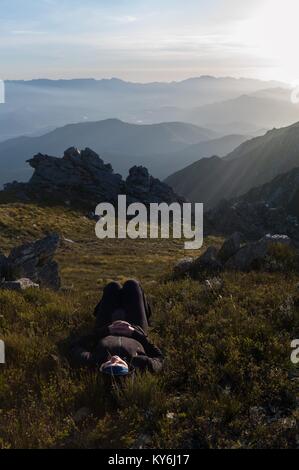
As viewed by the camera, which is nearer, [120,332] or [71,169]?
[120,332]

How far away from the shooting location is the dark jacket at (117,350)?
288 inches

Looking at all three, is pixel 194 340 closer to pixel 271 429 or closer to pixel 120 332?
pixel 120 332

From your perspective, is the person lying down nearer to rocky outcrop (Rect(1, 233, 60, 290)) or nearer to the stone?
→ the stone

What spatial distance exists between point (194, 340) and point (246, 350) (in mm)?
1096

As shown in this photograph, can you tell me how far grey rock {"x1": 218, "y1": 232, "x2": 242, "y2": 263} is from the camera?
15.3m

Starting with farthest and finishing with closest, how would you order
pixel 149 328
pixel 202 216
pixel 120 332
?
1. pixel 202 216
2. pixel 149 328
3. pixel 120 332

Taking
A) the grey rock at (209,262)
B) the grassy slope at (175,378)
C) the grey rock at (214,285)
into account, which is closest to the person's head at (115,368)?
the grassy slope at (175,378)

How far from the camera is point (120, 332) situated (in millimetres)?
8195

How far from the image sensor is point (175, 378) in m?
7.12

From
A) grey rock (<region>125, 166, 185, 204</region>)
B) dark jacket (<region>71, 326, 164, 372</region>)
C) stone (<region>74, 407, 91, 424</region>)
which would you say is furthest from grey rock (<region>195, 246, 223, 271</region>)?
grey rock (<region>125, 166, 185, 204</region>)

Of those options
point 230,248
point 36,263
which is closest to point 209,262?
point 230,248

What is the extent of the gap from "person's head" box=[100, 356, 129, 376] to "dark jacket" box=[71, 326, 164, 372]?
0.29m
